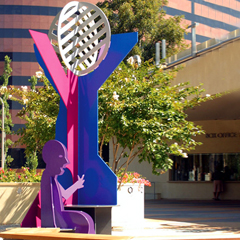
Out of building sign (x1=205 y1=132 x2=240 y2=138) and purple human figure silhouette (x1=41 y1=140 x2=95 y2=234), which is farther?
building sign (x1=205 y1=132 x2=240 y2=138)

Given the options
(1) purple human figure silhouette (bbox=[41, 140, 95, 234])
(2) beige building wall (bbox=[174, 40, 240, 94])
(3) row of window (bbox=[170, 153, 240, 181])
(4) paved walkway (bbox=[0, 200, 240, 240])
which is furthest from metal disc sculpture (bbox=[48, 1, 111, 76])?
(3) row of window (bbox=[170, 153, 240, 181])

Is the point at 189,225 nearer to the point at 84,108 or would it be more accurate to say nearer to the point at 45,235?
the point at 84,108

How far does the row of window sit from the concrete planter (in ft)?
45.0

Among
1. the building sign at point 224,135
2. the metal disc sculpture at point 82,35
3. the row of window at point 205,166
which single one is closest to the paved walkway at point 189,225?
the metal disc sculpture at point 82,35

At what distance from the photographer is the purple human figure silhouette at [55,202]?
8.48 meters

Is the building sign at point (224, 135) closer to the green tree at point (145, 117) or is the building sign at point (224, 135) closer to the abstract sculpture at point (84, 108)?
the green tree at point (145, 117)

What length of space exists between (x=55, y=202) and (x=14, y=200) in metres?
5.68

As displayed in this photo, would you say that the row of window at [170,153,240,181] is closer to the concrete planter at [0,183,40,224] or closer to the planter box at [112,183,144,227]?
the planter box at [112,183,144,227]

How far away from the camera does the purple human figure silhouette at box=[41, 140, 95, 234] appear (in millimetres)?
8477

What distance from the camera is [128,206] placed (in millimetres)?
12883

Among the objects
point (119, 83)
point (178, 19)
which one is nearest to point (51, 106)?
point (119, 83)

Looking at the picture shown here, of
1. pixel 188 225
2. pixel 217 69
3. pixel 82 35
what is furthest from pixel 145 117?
pixel 217 69

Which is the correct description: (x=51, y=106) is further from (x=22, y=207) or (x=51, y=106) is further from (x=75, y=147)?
(x=75, y=147)

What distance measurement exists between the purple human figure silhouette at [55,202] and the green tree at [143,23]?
2384cm
